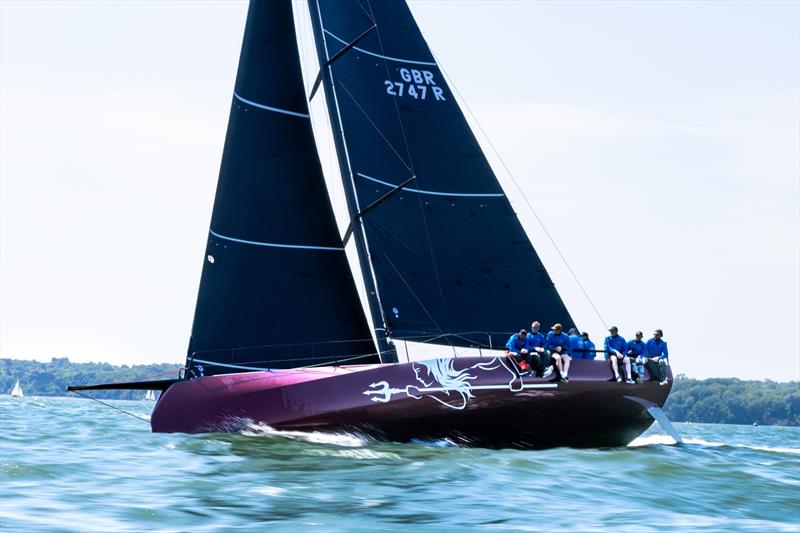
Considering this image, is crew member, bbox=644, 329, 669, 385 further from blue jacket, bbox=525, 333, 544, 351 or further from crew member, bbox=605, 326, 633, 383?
blue jacket, bbox=525, 333, 544, 351

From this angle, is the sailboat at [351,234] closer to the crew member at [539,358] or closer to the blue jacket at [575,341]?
the blue jacket at [575,341]

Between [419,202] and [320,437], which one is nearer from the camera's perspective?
[320,437]

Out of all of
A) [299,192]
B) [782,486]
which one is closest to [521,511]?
[782,486]

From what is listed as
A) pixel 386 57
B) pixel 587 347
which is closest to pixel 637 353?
pixel 587 347

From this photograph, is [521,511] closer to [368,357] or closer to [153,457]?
[153,457]

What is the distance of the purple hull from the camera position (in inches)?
738

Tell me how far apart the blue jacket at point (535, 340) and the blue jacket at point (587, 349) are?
3.60 feet

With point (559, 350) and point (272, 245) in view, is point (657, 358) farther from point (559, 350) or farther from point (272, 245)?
point (272, 245)

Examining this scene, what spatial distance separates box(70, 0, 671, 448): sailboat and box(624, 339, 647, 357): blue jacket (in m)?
0.63

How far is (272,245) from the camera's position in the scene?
22.3 m

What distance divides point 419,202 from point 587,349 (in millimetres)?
4390

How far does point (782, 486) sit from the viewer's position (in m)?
16.1

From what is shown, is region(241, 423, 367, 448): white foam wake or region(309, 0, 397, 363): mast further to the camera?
region(309, 0, 397, 363): mast

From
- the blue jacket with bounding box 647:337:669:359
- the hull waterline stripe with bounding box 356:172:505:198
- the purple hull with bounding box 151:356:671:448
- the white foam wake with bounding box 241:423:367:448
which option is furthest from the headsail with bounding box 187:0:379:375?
the blue jacket with bounding box 647:337:669:359
